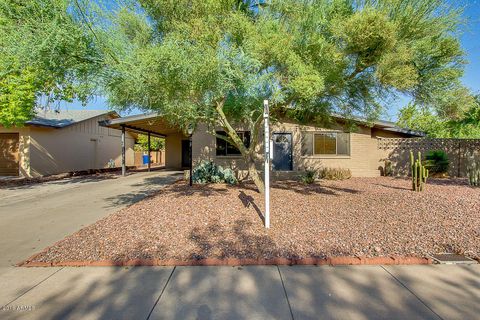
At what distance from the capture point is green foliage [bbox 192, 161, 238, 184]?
11859 millimetres

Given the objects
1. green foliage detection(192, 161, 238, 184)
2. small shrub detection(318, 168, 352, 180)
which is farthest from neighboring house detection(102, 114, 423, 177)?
green foliage detection(192, 161, 238, 184)

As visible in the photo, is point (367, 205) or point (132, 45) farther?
point (367, 205)

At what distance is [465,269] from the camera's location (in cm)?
389

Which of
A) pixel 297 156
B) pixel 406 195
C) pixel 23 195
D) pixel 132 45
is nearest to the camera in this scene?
pixel 132 45

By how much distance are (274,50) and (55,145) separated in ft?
57.2

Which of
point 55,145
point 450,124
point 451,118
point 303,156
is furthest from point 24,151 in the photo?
point 450,124

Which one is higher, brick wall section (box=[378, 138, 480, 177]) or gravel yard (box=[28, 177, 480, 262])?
brick wall section (box=[378, 138, 480, 177])

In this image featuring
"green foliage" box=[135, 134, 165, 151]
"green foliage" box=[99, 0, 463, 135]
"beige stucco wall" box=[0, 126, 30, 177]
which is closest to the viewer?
"green foliage" box=[99, 0, 463, 135]

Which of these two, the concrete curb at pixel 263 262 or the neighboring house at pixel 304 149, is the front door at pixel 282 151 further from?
the concrete curb at pixel 263 262

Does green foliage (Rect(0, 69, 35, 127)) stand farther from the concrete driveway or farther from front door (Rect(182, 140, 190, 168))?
front door (Rect(182, 140, 190, 168))

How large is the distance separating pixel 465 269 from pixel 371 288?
5.25 ft

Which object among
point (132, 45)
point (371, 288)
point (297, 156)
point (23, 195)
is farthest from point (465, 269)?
point (23, 195)

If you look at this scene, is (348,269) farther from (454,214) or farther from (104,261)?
(454,214)

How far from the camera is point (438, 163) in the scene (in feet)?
45.6
